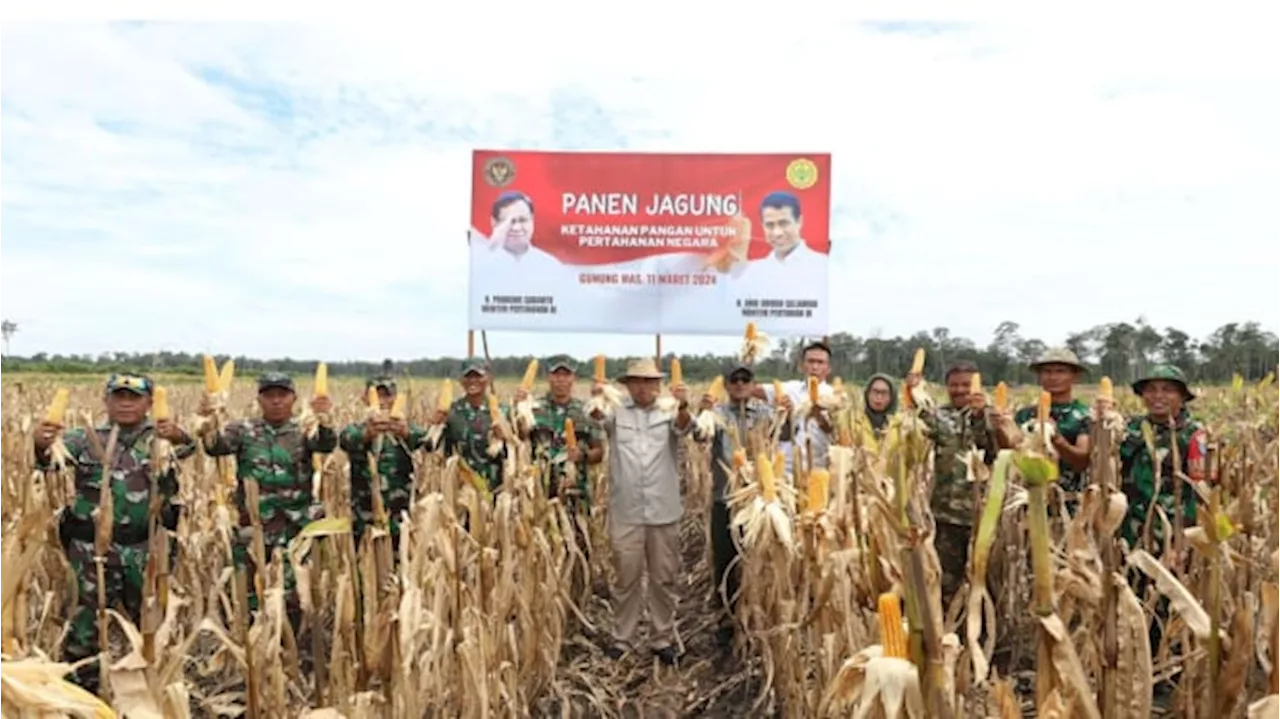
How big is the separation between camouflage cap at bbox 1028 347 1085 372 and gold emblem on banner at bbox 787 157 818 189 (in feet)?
12.8

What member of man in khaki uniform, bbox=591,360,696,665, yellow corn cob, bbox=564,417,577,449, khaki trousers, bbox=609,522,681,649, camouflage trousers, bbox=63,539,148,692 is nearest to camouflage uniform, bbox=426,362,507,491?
yellow corn cob, bbox=564,417,577,449

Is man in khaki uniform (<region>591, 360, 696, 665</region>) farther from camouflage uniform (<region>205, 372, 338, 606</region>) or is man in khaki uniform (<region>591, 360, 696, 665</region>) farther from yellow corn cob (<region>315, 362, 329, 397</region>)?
yellow corn cob (<region>315, 362, 329, 397</region>)

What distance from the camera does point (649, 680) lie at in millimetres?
5219

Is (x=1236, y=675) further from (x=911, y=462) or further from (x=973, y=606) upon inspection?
(x=911, y=462)

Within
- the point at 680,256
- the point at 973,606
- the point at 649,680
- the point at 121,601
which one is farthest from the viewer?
the point at 680,256

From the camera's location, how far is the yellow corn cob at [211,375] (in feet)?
15.3

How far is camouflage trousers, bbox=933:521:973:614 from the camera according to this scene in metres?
5.38

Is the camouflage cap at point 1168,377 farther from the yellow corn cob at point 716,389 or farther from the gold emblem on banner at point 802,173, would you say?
the gold emblem on banner at point 802,173

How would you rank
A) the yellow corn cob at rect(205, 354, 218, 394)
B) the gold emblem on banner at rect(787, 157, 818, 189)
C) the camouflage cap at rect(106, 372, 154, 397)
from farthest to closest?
the gold emblem on banner at rect(787, 157, 818, 189), the yellow corn cob at rect(205, 354, 218, 394), the camouflage cap at rect(106, 372, 154, 397)

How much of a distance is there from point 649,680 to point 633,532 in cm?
93

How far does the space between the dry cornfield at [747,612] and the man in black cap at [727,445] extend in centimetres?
28

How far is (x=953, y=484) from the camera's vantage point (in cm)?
539

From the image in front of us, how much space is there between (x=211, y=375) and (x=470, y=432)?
175 cm

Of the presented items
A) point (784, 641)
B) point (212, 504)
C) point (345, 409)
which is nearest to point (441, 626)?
point (784, 641)
